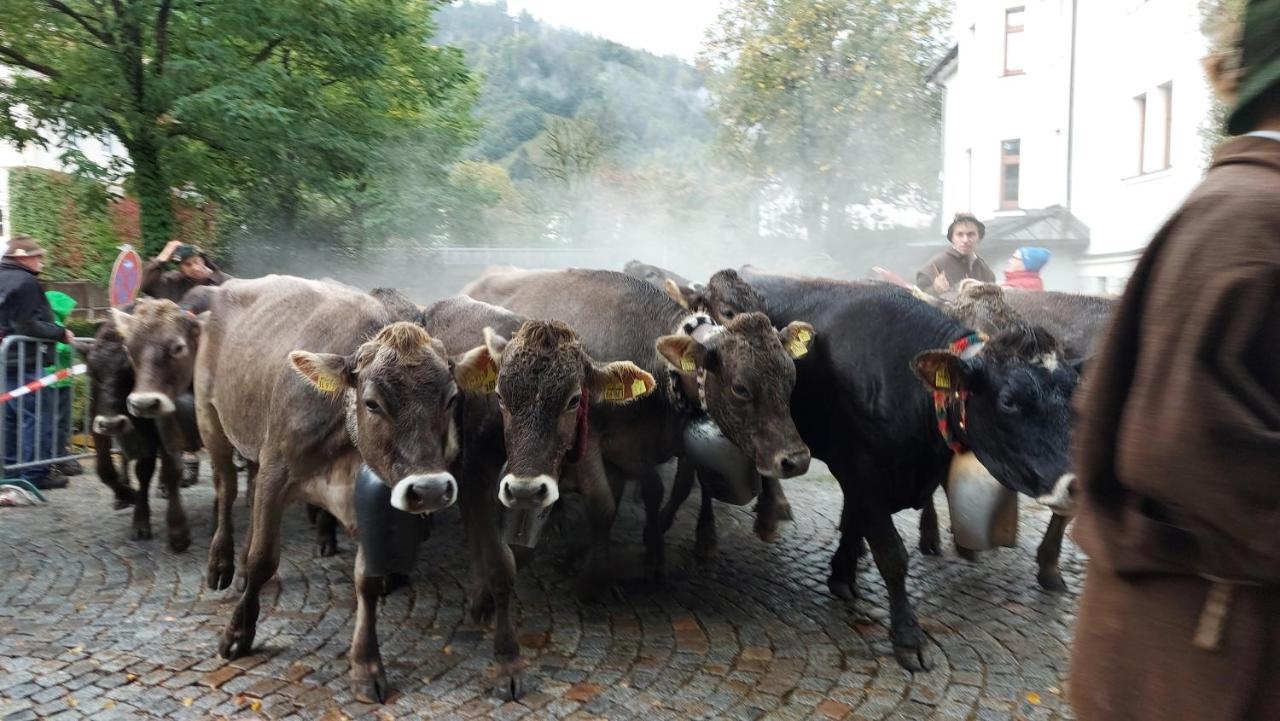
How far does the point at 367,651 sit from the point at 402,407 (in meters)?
1.16

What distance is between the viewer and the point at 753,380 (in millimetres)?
4934

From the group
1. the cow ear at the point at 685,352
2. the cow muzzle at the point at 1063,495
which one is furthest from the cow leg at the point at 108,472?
the cow muzzle at the point at 1063,495

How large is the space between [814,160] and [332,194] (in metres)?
23.0

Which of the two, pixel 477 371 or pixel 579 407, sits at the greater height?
pixel 477 371

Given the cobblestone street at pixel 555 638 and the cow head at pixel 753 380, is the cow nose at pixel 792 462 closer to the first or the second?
the cow head at pixel 753 380

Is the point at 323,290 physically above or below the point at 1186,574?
above

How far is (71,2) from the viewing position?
10.8 meters

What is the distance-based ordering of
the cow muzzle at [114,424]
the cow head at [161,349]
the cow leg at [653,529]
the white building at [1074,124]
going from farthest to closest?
the white building at [1074,124] < the cow muzzle at [114,424] < the cow head at [161,349] < the cow leg at [653,529]

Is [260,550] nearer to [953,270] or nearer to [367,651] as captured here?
[367,651]

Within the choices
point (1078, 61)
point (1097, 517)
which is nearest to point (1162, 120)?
point (1078, 61)

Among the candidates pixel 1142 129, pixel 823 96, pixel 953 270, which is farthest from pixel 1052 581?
pixel 823 96

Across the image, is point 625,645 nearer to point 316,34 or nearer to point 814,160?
point 316,34

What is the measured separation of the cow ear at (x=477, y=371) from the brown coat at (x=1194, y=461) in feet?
10.9

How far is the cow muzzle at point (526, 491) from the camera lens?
14.0 ft
